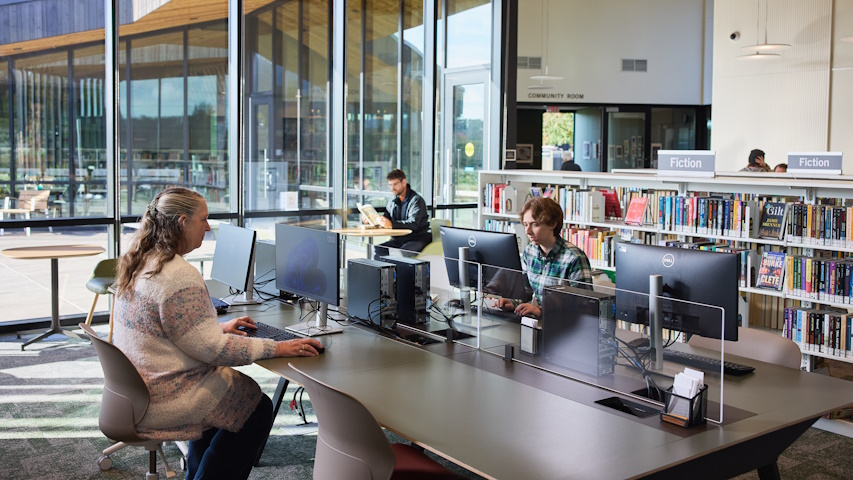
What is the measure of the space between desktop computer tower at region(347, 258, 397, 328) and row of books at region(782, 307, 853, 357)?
3.06 m

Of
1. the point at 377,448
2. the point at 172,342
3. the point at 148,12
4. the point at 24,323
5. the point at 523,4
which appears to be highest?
the point at 523,4

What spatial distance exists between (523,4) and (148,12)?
6990 millimetres

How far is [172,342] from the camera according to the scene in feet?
10.0

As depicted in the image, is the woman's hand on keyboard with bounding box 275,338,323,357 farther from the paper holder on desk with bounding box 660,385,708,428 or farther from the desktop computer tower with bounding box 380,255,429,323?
the paper holder on desk with bounding box 660,385,708,428

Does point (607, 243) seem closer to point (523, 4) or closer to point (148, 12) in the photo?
point (148, 12)

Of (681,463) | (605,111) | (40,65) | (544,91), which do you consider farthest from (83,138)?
(605,111)

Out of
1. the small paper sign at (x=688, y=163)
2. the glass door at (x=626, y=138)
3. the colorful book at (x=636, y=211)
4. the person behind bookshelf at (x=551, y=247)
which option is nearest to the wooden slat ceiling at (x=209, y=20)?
the colorful book at (x=636, y=211)

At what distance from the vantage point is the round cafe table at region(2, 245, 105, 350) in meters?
6.59

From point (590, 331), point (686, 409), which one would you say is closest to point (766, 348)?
point (590, 331)

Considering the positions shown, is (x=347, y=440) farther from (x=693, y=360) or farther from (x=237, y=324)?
(x=237, y=324)

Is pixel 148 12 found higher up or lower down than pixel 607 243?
higher up

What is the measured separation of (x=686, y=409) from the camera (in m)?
2.65

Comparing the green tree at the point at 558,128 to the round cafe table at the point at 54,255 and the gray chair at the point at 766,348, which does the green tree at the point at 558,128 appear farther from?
the gray chair at the point at 766,348

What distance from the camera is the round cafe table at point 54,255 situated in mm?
6590
